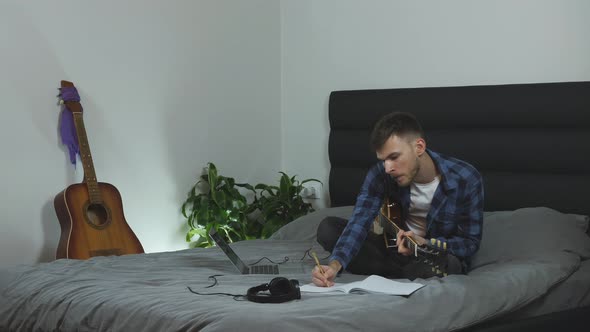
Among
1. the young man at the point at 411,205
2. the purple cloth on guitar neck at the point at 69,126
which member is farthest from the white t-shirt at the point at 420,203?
the purple cloth on guitar neck at the point at 69,126

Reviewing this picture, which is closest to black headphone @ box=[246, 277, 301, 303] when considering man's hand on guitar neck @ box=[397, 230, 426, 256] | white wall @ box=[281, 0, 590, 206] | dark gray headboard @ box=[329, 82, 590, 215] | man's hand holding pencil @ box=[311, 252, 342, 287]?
man's hand holding pencil @ box=[311, 252, 342, 287]

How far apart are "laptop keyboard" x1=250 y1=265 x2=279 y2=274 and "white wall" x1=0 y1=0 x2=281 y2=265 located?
122cm

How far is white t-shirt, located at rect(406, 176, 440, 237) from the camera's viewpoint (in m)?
2.99

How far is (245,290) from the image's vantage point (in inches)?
104

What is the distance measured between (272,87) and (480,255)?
217 cm

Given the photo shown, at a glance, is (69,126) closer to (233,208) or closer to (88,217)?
(88,217)

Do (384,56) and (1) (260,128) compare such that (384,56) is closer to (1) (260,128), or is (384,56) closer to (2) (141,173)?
(1) (260,128)

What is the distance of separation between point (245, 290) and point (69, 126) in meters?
1.64

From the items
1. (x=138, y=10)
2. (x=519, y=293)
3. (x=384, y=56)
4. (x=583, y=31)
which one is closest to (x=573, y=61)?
(x=583, y=31)

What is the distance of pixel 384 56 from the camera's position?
4438 mm

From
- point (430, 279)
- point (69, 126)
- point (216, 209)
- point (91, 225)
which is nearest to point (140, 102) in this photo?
point (69, 126)

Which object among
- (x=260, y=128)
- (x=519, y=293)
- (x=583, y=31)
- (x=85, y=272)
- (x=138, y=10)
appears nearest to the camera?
(x=519, y=293)

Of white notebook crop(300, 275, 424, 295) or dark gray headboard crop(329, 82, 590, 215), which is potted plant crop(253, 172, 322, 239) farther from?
white notebook crop(300, 275, 424, 295)

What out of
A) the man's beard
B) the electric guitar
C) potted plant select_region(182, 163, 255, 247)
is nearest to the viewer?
the electric guitar
